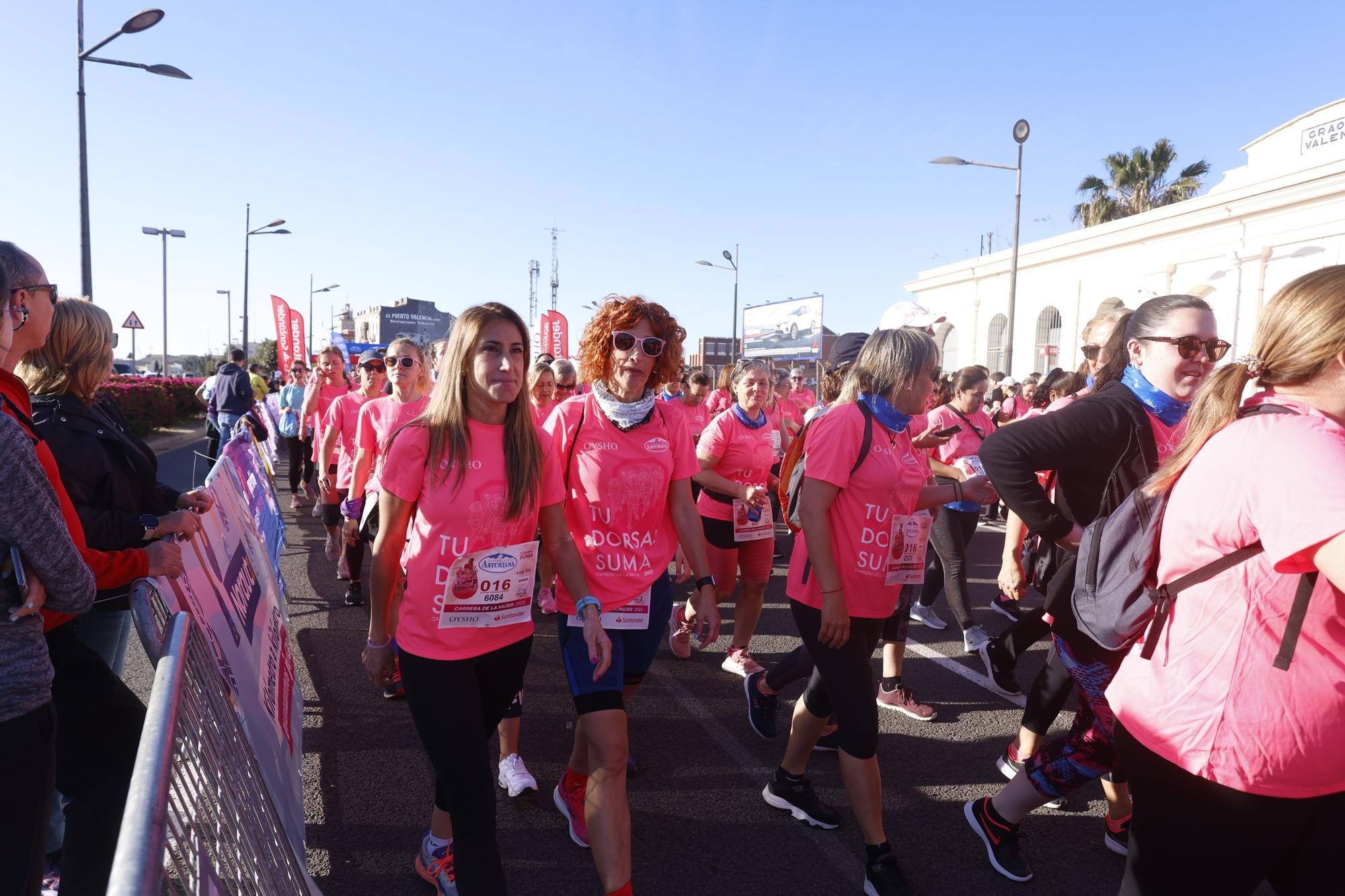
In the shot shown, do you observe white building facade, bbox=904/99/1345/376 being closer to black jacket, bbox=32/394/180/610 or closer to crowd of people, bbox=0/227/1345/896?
crowd of people, bbox=0/227/1345/896

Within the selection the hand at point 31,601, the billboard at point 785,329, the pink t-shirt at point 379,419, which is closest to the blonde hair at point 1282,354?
the hand at point 31,601

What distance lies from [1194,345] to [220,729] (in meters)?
3.22

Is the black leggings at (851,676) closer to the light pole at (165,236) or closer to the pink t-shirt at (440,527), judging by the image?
the pink t-shirt at (440,527)

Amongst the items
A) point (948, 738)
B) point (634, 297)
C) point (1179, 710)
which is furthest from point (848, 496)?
point (948, 738)

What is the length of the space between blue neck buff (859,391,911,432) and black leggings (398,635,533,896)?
155 cm

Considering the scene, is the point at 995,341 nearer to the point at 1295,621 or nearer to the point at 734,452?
the point at 734,452

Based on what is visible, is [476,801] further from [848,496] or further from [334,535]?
[334,535]

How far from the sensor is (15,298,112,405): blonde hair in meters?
2.64

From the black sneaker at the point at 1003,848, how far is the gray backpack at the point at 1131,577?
136 centimetres

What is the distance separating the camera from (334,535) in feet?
24.0

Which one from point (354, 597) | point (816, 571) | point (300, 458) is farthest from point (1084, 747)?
point (300, 458)

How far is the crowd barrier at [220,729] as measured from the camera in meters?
1.17

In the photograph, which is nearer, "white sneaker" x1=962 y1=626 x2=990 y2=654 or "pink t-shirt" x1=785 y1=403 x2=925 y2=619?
"pink t-shirt" x1=785 y1=403 x2=925 y2=619

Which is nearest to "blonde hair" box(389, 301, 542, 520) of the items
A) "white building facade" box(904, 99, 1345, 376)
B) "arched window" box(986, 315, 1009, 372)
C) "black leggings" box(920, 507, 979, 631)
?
"black leggings" box(920, 507, 979, 631)
